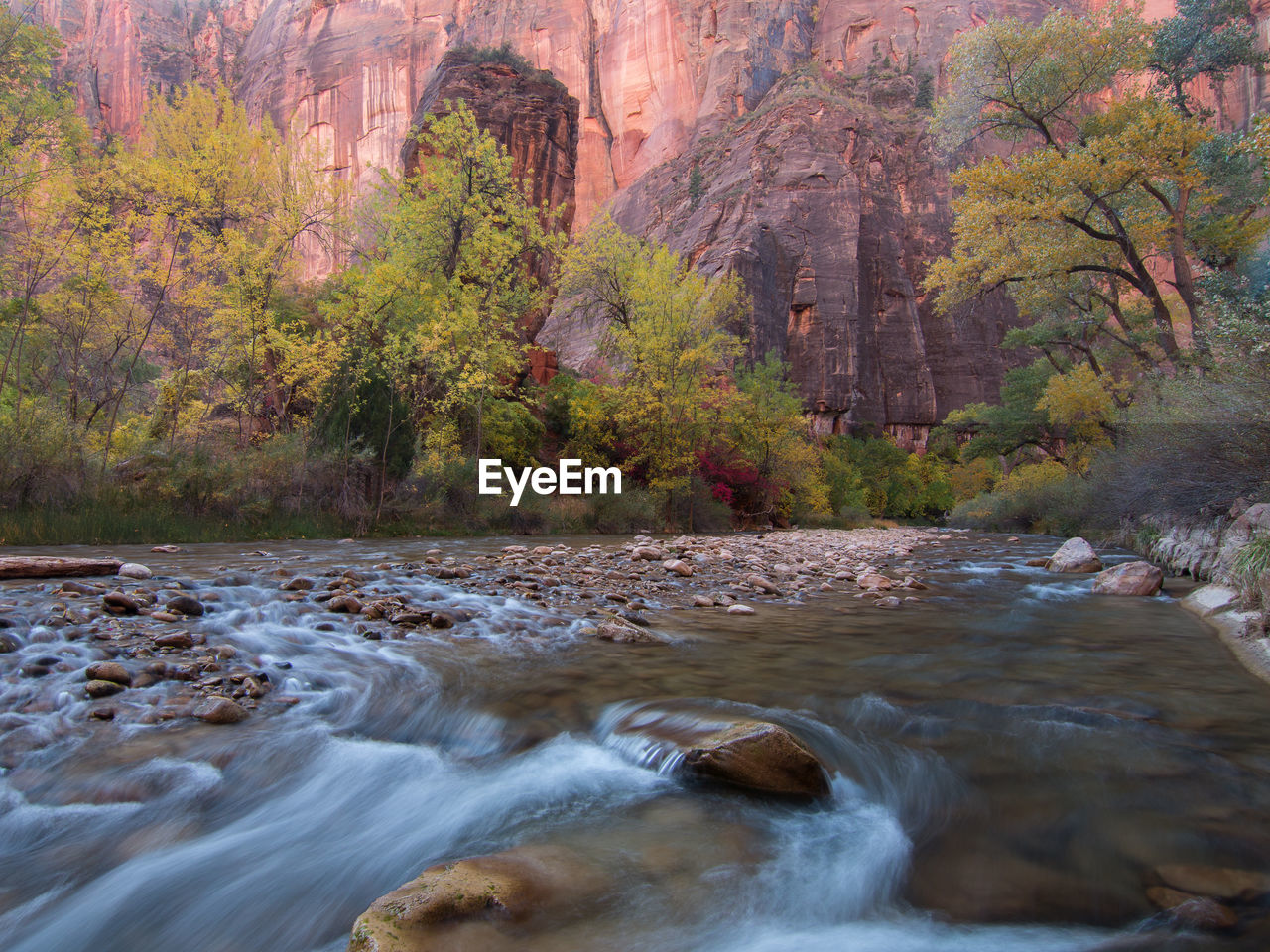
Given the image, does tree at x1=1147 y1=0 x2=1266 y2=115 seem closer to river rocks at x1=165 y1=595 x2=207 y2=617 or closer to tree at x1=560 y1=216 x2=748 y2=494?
tree at x1=560 y1=216 x2=748 y2=494

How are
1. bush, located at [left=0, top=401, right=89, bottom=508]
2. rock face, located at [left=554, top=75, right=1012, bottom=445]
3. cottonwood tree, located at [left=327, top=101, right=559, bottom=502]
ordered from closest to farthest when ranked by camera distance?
bush, located at [left=0, top=401, right=89, bottom=508], cottonwood tree, located at [left=327, top=101, right=559, bottom=502], rock face, located at [left=554, top=75, right=1012, bottom=445]

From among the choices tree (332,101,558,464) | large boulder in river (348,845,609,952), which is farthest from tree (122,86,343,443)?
large boulder in river (348,845,609,952)

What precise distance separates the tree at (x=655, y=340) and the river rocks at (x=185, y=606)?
1442 centimetres

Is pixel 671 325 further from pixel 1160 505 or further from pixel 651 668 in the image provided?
pixel 651 668

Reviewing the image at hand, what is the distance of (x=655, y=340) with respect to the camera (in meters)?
19.0

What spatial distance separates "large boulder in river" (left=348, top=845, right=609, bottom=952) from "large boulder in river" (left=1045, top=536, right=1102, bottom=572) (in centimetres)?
1022

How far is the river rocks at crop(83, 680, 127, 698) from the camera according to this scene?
3232 mm

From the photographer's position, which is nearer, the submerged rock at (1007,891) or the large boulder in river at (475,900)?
the large boulder in river at (475,900)

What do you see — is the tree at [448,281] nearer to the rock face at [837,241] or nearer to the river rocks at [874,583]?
the river rocks at [874,583]

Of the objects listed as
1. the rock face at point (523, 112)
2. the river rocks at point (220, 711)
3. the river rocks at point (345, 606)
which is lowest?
the river rocks at point (220, 711)

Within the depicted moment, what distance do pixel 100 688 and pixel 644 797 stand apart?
2883 mm

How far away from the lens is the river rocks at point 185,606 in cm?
486

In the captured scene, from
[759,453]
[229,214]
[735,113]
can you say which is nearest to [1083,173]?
[759,453]
